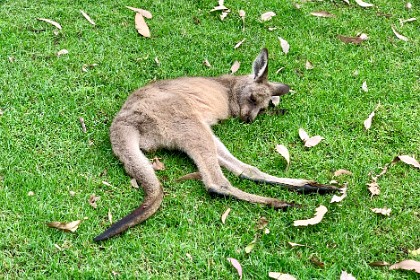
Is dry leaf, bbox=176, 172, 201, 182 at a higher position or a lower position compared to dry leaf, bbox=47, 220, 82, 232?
lower

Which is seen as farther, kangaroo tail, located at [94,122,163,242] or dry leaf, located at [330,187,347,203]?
dry leaf, located at [330,187,347,203]

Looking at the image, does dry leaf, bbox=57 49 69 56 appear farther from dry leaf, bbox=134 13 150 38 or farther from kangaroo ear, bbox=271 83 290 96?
kangaroo ear, bbox=271 83 290 96

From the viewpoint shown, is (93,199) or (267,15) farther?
(267,15)

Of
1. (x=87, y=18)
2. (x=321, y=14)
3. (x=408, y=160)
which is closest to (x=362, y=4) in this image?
(x=321, y=14)

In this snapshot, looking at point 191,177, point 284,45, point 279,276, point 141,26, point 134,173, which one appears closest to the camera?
point 279,276

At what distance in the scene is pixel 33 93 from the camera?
5.48 metres

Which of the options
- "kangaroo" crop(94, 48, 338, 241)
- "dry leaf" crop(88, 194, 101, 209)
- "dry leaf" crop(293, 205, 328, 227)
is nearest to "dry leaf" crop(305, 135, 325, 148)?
"kangaroo" crop(94, 48, 338, 241)

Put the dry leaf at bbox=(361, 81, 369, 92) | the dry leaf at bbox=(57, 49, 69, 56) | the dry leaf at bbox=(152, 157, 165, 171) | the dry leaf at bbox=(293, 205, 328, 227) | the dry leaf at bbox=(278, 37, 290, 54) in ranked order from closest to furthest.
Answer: the dry leaf at bbox=(293, 205, 328, 227), the dry leaf at bbox=(152, 157, 165, 171), the dry leaf at bbox=(361, 81, 369, 92), the dry leaf at bbox=(57, 49, 69, 56), the dry leaf at bbox=(278, 37, 290, 54)

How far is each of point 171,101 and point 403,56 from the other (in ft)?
9.95

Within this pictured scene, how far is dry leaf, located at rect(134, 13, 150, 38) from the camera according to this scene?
21.4 feet

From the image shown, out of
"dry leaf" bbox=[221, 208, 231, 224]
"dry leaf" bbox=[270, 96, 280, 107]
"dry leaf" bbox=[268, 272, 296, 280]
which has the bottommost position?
"dry leaf" bbox=[270, 96, 280, 107]

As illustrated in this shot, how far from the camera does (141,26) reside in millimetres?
6605

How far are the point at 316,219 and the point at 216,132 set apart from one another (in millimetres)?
1504

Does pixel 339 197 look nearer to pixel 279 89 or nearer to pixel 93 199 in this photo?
pixel 279 89
